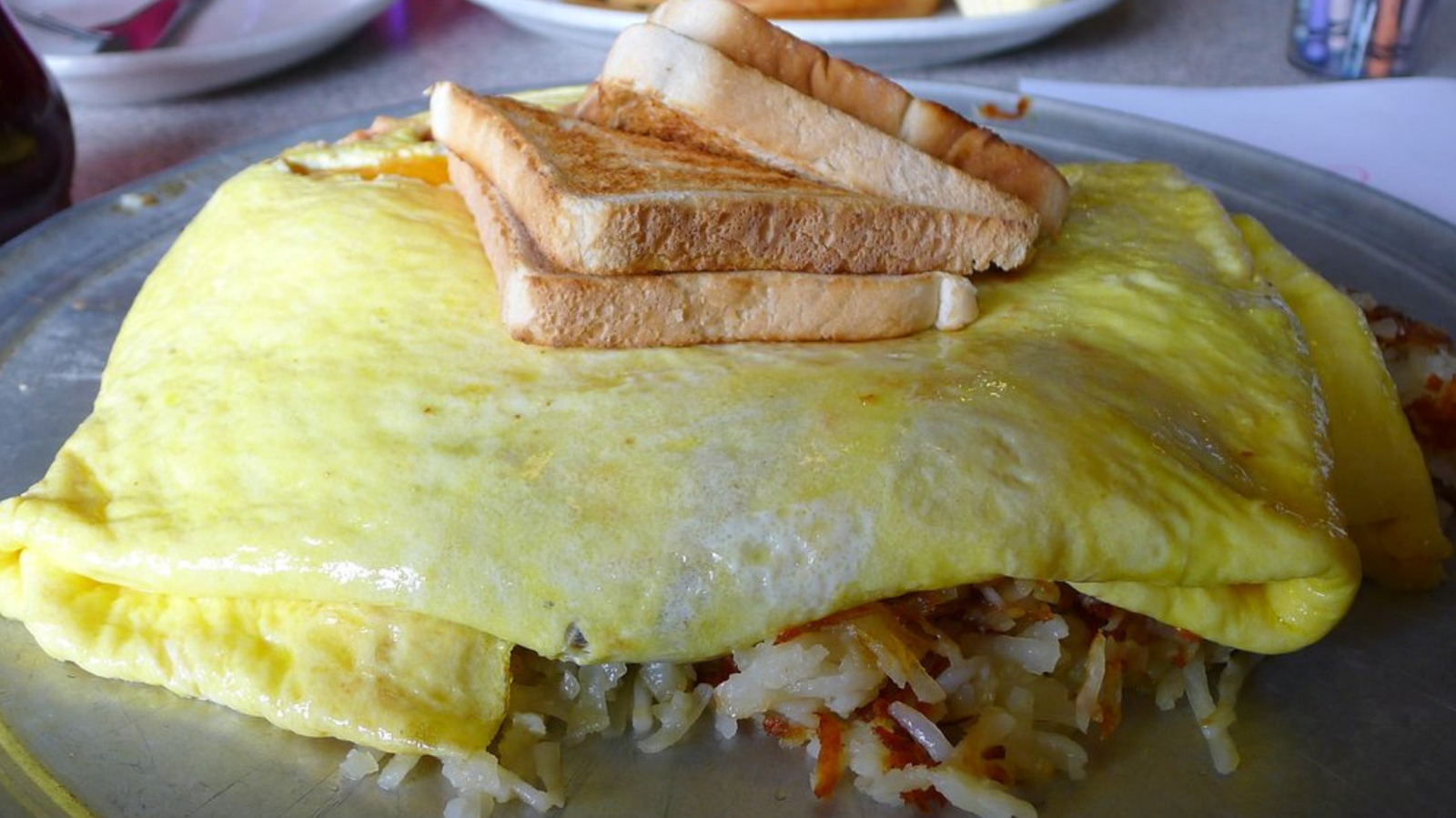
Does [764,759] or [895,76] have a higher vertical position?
[895,76]

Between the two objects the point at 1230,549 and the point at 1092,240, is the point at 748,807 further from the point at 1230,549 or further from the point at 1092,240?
the point at 1092,240

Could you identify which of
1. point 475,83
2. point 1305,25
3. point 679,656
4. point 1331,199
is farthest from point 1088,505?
point 1305,25

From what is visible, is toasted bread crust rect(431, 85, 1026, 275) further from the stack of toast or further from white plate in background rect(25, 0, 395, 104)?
white plate in background rect(25, 0, 395, 104)

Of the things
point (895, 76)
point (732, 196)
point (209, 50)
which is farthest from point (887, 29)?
point (732, 196)

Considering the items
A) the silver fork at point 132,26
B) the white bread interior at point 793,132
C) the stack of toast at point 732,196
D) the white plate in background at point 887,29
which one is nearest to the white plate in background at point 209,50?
the silver fork at point 132,26

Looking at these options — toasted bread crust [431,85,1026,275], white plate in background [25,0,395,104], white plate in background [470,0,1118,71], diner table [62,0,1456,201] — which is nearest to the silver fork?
white plate in background [25,0,395,104]

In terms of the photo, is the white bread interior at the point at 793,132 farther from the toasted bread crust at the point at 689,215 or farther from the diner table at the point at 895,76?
the diner table at the point at 895,76

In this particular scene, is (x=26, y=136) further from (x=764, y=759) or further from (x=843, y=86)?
(x=764, y=759)
